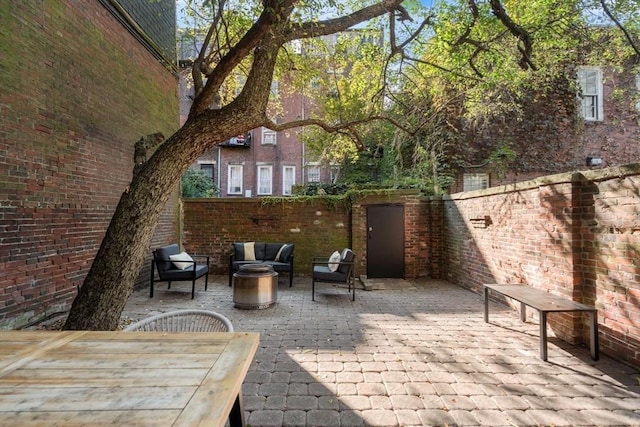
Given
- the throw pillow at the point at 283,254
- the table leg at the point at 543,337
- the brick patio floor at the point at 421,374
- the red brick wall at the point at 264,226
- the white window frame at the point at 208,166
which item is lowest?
the brick patio floor at the point at 421,374

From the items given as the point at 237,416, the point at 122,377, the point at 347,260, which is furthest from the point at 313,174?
the point at 122,377

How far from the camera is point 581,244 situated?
11.2ft

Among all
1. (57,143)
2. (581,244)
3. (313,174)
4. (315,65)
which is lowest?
(581,244)

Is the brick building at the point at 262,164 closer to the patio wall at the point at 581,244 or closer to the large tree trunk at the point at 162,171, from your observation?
the patio wall at the point at 581,244

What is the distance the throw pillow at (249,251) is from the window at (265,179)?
838 centimetres

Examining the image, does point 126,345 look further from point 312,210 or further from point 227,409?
point 312,210

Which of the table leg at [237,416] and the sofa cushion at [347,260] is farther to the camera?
the sofa cushion at [347,260]

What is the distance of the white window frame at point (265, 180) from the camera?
15.2m

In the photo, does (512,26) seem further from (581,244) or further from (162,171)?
(162,171)

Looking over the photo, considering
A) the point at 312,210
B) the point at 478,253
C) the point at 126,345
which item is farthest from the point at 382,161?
the point at 126,345

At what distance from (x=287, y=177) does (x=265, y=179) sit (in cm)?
112

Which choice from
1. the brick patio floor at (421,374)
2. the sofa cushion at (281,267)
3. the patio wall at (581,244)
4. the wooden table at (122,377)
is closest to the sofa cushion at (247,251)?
the sofa cushion at (281,267)

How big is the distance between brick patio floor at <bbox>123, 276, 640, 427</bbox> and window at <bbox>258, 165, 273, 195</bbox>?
1093 cm

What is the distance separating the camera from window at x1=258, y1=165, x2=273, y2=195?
15.2 meters
